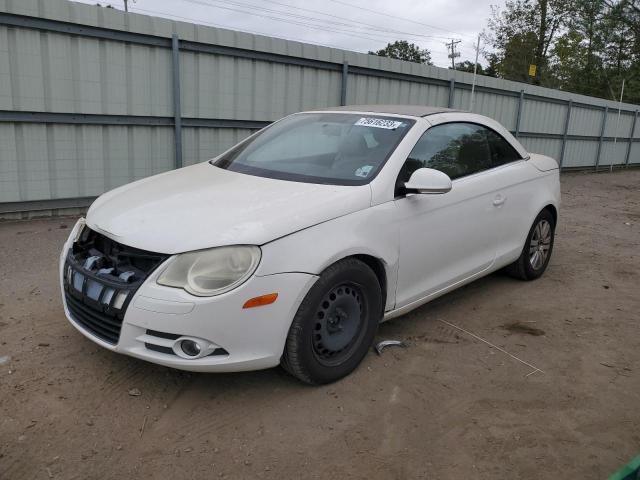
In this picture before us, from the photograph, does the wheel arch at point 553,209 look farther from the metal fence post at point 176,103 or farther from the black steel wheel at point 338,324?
the metal fence post at point 176,103

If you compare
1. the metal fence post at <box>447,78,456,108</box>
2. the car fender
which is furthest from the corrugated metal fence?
the car fender

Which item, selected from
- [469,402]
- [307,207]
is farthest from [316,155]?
[469,402]

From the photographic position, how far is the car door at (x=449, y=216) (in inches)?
139

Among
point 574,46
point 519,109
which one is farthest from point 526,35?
point 519,109

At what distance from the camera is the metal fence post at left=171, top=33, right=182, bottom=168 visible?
24.5ft

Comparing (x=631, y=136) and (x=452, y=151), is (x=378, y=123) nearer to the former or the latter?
(x=452, y=151)

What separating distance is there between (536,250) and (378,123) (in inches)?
88.1

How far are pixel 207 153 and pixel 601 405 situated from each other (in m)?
6.48

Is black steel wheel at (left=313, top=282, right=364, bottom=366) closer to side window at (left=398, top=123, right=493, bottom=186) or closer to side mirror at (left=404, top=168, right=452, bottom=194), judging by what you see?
side mirror at (left=404, top=168, right=452, bottom=194)

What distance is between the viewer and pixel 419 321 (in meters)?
4.18

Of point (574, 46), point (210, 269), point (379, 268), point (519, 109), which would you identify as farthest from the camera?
point (574, 46)

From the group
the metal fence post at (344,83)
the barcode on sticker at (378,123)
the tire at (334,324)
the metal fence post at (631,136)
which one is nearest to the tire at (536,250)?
the barcode on sticker at (378,123)

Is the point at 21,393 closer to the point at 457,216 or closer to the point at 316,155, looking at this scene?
the point at 316,155

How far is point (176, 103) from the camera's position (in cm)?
765
